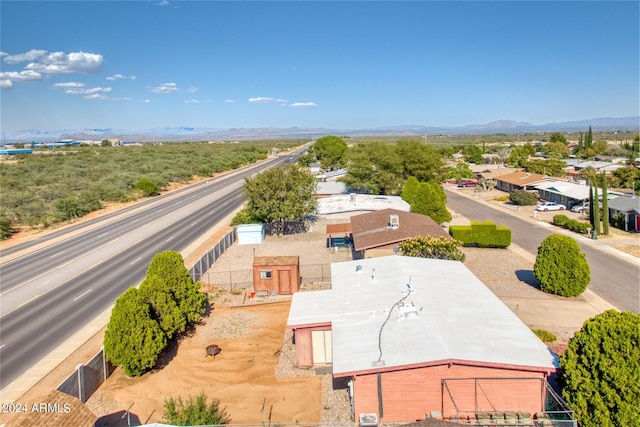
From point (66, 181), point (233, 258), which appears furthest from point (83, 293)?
point (66, 181)

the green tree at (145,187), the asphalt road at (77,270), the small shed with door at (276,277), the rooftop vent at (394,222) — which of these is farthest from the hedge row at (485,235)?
the green tree at (145,187)

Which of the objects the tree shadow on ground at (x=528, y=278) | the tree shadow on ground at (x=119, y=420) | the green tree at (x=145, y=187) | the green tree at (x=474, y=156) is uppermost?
the green tree at (x=474, y=156)

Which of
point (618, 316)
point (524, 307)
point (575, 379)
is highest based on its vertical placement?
point (618, 316)

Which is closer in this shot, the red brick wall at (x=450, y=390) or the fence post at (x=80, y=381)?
the red brick wall at (x=450, y=390)

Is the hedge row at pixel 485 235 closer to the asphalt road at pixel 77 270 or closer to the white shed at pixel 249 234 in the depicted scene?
the white shed at pixel 249 234

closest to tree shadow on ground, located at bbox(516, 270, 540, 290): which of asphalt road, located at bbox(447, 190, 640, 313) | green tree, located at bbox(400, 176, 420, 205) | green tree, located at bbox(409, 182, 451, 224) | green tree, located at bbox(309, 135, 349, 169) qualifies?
asphalt road, located at bbox(447, 190, 640, 313)

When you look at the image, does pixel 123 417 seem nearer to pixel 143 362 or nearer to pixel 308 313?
pixel 143 362
